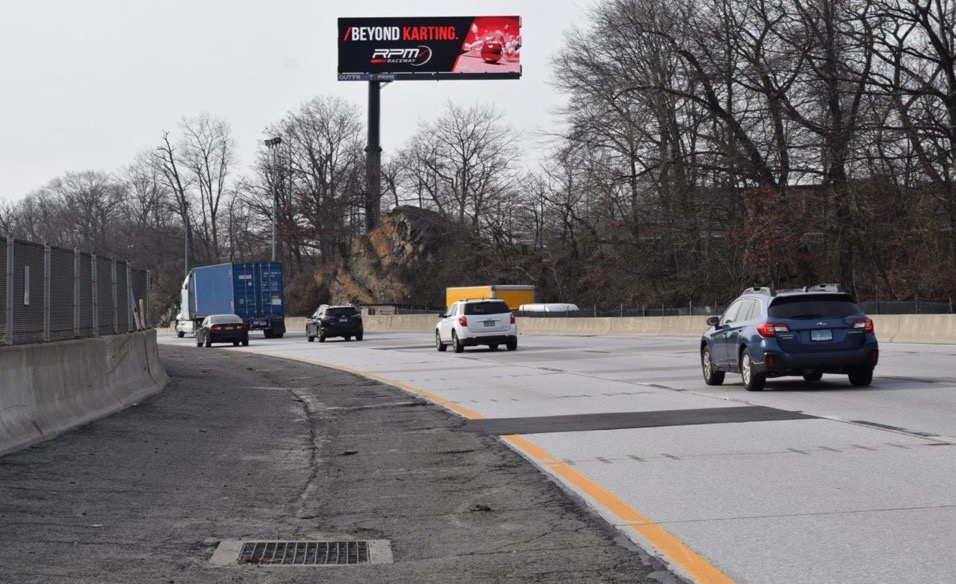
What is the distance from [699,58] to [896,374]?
107 feet

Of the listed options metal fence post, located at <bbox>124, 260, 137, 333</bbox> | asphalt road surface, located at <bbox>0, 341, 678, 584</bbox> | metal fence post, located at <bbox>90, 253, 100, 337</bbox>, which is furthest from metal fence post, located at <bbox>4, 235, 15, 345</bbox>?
metal fence post, located at <bbox>124, 260, 137, 333</bbox>

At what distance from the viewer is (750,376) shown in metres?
18.0

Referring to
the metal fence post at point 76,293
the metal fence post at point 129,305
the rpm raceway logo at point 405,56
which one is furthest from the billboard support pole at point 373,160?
the metal fence post at point 76,293

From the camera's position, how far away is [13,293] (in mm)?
12516

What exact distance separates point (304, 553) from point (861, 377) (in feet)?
42.6

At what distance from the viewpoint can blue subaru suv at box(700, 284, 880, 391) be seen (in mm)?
17609

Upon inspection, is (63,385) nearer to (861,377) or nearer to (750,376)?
(750,376)

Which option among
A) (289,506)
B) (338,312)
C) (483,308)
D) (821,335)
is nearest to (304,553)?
(289,506)

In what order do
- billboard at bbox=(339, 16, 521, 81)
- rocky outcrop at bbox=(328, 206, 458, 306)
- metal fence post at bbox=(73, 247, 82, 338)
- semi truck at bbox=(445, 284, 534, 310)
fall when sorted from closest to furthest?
metal fence post at bbox=(73, 247, 82, 338) < semi truck at bbox=(445, 284, 534, 310) < billboard at bbox=(339, 16, 521, 81) < rocky outcrop at bbox=(328, 206, 458, 306)

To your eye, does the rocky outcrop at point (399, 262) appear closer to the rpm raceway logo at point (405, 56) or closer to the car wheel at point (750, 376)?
the rpm raceway logo at point (405, 56)

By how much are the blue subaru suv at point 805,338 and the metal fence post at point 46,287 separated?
9.84m

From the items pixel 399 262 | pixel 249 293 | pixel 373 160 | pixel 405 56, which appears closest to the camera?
pixel 249 293

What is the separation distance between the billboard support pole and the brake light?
6252 centimetres

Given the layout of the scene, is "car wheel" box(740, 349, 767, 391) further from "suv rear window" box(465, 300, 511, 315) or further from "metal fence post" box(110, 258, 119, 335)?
"suv rear window" box(465, 300, 511, 315)
